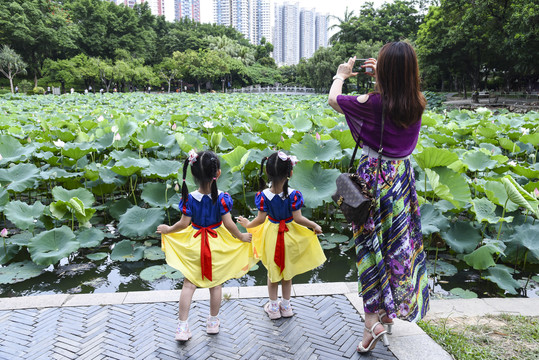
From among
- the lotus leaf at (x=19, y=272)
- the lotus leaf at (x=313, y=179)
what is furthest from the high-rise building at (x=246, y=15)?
the lotus leaf at (x=19, y=272)

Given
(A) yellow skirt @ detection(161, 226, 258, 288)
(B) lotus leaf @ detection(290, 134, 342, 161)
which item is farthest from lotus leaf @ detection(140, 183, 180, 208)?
(A) yellow skirt @ detection(161, 226, 258, 288)

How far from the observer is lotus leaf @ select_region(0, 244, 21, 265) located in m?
3.45

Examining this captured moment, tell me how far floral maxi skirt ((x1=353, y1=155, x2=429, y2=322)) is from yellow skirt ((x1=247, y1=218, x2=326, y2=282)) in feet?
1.30

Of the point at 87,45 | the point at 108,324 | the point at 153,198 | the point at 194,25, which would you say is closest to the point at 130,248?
the point at 153,198

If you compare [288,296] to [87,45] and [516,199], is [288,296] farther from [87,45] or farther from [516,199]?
[87,45]

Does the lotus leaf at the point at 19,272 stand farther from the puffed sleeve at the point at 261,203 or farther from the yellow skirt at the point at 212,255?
the puffed sleeve at the point at 261,203

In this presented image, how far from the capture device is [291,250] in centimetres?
225

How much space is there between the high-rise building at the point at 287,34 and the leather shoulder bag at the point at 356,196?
418 feet

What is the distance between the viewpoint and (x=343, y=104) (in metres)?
1.89

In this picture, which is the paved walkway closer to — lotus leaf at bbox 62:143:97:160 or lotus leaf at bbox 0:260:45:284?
lotus leaf at bbox 0:260:45:284

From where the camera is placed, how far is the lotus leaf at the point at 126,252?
3.62m

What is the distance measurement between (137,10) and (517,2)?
4374 cm

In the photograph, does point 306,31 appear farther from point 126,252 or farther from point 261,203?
point 261,203

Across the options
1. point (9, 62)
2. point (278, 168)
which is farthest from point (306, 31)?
point (278, 168)
